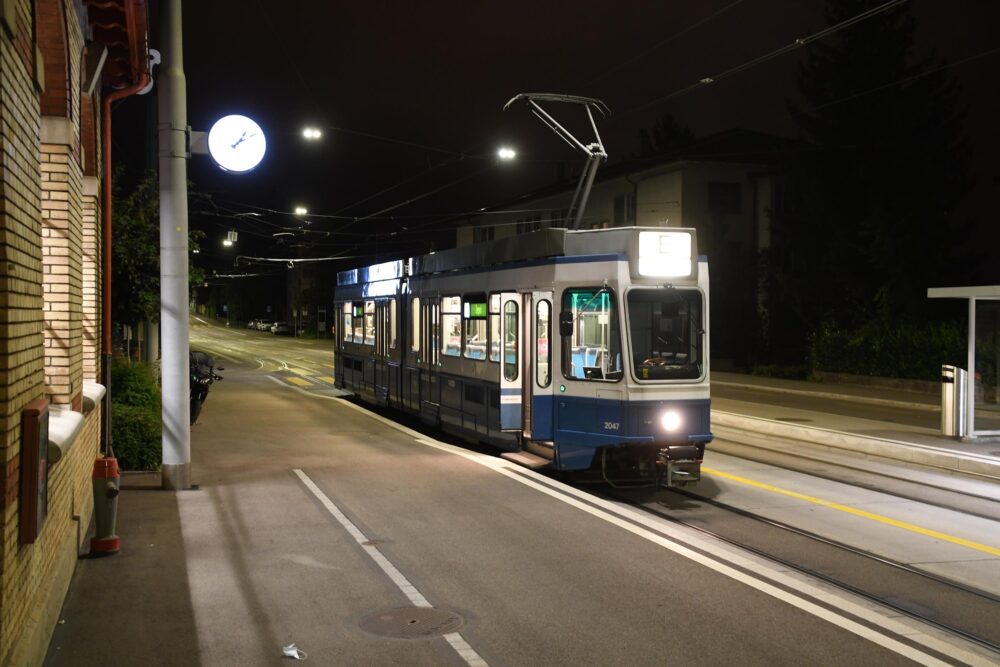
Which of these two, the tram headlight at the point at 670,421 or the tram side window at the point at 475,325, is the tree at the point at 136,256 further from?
the tram headlight at the point at 670,421

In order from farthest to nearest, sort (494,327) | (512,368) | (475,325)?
(475,325), (494,327), (512,368)

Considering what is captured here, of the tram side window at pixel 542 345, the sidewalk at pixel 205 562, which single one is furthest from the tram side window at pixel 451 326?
the tram side window at pixel 542 345

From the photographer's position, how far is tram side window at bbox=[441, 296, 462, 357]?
50.0 feet

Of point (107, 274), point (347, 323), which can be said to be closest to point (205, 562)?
point (107, 274)

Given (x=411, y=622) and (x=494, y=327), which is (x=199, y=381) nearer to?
(x=494, y=327)

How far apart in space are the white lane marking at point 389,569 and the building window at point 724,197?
3271 centimetres

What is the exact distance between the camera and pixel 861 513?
10.6 metres

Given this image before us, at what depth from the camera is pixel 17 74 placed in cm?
495

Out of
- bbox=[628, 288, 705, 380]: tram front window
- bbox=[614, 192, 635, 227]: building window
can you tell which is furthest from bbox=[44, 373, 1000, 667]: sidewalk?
bbox=[614, 192, 635, 227]: building window

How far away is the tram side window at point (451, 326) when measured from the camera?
1523 cm

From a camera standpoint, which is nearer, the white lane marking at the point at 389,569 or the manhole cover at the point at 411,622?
the white lane marking at the point at 389,569

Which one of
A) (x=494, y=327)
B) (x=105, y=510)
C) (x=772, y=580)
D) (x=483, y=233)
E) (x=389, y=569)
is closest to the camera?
(x=772, y=580)

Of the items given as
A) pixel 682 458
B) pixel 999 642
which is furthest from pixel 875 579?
pixel 682 458

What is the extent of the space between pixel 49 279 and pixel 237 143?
4.29 metres
